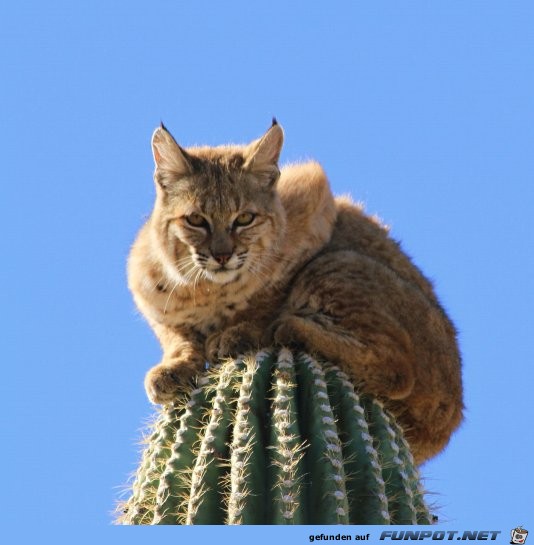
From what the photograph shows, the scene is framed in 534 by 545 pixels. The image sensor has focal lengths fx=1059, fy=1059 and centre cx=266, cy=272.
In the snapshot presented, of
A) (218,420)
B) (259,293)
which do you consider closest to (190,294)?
(259,293)

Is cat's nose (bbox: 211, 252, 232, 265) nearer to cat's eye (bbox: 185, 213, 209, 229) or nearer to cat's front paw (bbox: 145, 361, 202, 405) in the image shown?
cat's eye (bbox: 185, 213, 209, 229)

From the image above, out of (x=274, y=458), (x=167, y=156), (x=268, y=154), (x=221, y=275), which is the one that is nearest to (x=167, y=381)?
(x=221, y=275)

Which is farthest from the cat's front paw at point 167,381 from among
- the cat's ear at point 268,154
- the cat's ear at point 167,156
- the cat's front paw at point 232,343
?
the cat's ear at point 268,154

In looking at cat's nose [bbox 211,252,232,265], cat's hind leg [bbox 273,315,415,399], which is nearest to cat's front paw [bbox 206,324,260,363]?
cat's hind leg [bbox 273,315,415,399]

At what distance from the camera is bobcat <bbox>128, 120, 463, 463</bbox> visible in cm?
700

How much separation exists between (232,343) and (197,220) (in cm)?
94

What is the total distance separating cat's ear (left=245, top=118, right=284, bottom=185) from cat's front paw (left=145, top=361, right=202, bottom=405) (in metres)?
1.68

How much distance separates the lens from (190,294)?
7656mm

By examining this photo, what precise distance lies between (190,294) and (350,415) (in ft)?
6.73

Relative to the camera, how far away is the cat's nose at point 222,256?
23.4 ft

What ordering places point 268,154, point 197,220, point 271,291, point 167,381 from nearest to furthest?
point 167,381 < point 197,220 < point 271,291 < point 268,154

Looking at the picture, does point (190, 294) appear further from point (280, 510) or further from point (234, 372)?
point (280, 510)

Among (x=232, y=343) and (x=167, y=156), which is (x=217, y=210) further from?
(x=232, y=343)

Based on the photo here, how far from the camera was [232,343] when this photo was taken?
7.06 m
